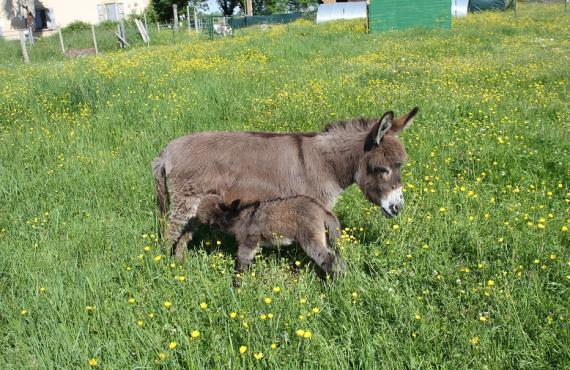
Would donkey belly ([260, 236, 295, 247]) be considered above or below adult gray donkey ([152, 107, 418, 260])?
below

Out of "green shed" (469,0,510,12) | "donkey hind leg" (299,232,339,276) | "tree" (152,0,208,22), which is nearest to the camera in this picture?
"donkey hind leg" (299,232,339,276)

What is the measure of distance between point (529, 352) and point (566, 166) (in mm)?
3159

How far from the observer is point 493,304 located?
2.82m

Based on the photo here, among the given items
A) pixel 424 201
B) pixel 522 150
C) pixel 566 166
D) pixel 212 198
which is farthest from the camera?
pixel 522 150

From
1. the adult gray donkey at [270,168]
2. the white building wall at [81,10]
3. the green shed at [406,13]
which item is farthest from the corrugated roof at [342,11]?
the adult gray donkey at [270,168]

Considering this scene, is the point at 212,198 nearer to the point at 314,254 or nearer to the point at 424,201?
the point at 314,254

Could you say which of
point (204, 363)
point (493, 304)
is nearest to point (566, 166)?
point (493, 304)

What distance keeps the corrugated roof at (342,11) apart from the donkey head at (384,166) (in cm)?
3076

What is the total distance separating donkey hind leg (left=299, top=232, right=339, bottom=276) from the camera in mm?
3409

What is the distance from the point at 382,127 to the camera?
146 inches

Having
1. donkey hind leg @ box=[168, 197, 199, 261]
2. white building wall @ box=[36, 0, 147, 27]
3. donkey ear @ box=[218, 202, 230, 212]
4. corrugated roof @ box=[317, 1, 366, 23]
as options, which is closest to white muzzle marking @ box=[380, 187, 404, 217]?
donkey ear @ box=[218, 202, 230, 212]

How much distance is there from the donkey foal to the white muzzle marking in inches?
18.6

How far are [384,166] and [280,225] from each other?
103 cm

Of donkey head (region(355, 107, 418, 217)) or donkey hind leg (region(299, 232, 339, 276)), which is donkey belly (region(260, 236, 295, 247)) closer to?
donkey hind leg (region(299, 232, 339, 276))
